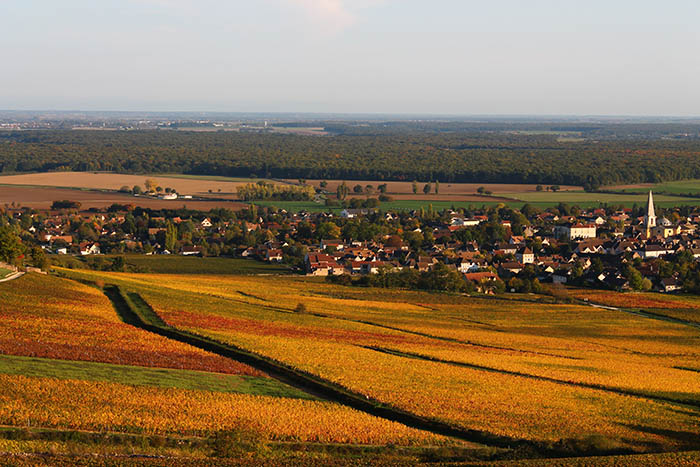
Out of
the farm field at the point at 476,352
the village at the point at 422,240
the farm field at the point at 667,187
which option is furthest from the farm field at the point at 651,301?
the farm field at the point at 667,187

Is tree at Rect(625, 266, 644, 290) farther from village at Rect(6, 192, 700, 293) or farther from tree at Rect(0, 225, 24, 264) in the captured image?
tree at Rect(0, 225, 24, 264)

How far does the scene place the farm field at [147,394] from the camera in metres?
25.4

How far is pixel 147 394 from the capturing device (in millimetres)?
28766

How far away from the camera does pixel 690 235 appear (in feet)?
359

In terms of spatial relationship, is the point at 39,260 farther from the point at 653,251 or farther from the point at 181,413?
the point at 653,251

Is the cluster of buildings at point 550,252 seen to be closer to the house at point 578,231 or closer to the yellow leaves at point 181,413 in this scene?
the house at point 578,231

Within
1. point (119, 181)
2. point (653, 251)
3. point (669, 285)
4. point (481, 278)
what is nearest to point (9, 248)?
point (481, 278)

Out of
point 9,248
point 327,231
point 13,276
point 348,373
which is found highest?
point 9,248

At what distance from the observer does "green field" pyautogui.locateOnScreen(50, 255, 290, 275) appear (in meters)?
81.0

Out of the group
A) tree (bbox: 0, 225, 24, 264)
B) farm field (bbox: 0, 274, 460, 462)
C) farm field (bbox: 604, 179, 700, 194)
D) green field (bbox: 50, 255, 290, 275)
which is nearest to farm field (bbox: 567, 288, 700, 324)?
green field (bbox: 50, 255, 290, 275)

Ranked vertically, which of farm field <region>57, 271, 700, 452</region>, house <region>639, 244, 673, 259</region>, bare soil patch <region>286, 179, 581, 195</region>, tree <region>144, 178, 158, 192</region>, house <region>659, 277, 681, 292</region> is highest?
farm field <region>57, 271, 700, 452</region>

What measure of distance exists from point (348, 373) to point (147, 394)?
27.3ft

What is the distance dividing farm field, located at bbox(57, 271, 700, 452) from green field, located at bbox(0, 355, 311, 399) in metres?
2.41

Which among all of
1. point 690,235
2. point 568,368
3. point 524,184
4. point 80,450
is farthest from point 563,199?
point 80,450
